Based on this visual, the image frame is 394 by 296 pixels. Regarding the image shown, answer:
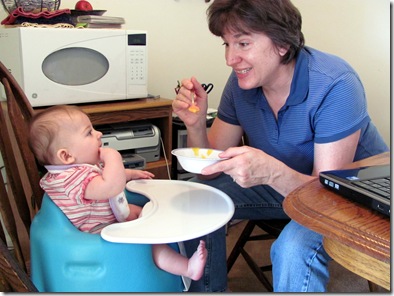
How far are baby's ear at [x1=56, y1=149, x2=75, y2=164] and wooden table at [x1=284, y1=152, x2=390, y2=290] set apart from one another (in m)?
0.59

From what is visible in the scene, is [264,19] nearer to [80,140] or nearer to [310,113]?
[310,113]

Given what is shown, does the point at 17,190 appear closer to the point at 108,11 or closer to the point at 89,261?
the point at 89,261

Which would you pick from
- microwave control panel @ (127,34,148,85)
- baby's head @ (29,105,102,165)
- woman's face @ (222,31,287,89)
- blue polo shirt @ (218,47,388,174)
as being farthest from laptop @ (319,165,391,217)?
microwave control panel @ (127,34,148,85)

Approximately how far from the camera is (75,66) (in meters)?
1.78

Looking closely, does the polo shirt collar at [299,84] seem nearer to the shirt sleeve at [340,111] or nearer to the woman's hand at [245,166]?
the shirt sleeve at [340,111]

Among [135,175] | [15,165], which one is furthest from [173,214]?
[15,165]

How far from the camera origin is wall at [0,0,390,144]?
233 centimetres

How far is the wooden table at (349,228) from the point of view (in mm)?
594

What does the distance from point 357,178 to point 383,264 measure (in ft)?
0.65

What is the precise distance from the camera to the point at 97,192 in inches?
40.1

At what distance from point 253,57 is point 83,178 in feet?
1.97

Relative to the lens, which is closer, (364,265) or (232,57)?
(364,265)

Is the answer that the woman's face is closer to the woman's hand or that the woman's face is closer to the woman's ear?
the woman's ear

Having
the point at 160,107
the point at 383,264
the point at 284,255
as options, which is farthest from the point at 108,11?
the point at 383,264
